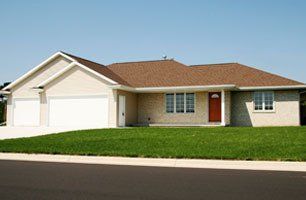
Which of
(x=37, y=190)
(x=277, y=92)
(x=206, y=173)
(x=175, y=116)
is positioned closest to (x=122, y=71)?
(x=175, y=116)

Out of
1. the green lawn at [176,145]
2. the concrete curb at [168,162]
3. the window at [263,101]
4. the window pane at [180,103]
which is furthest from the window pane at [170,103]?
the concrete curb at [168,162]

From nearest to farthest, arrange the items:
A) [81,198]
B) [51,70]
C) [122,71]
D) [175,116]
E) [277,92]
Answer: [81,198]
[277,92]
[175,116]
[51,70]
[122,71]

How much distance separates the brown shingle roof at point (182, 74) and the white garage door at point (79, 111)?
2.39 m

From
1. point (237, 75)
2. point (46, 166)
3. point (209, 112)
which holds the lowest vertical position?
point (46, 166)

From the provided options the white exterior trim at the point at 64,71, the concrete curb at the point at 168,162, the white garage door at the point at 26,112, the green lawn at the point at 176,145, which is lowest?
the concrete curb at the point at 168,162

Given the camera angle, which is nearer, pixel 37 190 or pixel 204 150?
pixel 37 190

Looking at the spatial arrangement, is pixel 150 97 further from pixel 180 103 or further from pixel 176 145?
pixel 176 145

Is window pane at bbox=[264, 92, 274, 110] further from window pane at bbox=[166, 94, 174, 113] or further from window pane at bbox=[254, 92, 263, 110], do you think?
window pane at bbox=[166, 94, 174, 113]

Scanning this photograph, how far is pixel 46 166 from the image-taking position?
1184 centimetres

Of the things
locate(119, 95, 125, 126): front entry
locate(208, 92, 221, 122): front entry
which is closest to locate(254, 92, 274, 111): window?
locate(208, 92, 221, 122): front entry

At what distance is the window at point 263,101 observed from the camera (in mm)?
25547

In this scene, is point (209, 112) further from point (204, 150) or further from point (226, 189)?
point (226, 189)

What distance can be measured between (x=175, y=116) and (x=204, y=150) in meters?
13.6

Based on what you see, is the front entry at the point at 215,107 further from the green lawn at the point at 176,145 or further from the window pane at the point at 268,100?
the green lawn at the point at 176,145
